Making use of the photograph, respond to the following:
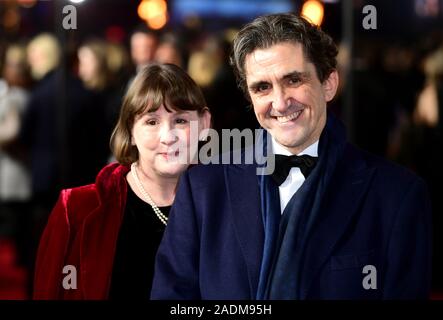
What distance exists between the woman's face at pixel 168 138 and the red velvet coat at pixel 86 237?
9 cm

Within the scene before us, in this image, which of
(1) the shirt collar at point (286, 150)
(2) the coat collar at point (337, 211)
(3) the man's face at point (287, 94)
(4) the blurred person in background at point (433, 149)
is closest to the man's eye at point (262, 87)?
(3) the man's face at point (287, 94)

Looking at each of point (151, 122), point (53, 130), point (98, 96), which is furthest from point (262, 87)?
point (53, 130)

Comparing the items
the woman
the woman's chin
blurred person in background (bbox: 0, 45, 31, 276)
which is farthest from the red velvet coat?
blurred person in background (bbox: 0, 45, 31, 276)

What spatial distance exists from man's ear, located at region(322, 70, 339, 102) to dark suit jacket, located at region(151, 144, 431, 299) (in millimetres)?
151

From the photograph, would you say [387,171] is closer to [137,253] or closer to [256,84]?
[256,84]

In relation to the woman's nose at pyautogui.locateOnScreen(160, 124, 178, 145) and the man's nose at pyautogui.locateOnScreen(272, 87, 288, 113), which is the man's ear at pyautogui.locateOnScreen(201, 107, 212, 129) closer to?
the woman's nose at pyautogui.locateOnScreen(160, 124, 178, 145)

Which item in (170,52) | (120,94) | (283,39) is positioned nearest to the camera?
(283,39)

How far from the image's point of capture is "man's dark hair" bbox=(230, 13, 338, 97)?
166cm

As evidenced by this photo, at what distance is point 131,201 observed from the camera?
1849mm

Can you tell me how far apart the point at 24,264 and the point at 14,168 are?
56 cm

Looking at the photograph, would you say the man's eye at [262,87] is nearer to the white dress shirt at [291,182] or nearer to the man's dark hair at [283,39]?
the man's dark hair at [283,39]

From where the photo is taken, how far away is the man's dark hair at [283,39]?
1663mm

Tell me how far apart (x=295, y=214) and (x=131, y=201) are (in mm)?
396

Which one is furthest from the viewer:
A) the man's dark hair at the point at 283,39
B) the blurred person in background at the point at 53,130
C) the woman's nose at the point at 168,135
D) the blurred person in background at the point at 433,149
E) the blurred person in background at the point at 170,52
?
the blurred person in background at the point at 433,149
